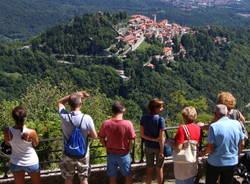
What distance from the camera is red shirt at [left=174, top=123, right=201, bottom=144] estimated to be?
438cm

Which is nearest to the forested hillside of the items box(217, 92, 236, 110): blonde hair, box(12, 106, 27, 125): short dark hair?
box(217, 92, 236, 110): blonde hair

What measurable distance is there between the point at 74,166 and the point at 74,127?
551mm

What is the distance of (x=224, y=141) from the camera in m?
4.30

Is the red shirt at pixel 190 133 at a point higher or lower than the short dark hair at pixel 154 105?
Answer: lower

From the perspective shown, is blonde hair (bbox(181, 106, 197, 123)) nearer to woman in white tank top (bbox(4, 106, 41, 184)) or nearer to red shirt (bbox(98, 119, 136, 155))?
red shirt (bbox(98, 119, 136, 155))

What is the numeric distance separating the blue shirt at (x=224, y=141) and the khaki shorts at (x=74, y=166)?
5.31 ft

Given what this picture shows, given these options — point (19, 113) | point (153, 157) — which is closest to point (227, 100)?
point (153, 157)

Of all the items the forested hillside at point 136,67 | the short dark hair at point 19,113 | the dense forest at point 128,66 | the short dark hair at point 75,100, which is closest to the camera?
the short dark hair at point 19,113

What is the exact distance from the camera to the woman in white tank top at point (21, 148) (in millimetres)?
4278

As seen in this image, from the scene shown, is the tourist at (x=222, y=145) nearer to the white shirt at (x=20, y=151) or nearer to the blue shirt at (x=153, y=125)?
the blue shirt at (x=153, y=125)

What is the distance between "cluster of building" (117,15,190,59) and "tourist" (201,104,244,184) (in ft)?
315

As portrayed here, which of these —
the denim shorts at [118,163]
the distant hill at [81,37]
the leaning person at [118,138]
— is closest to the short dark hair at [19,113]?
the leaning person at [118,138]

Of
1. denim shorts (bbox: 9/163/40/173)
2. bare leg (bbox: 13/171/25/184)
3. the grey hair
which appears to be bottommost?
bare leg (bbox: 13/171/25/184)

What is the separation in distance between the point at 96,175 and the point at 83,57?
9637 centimetres
